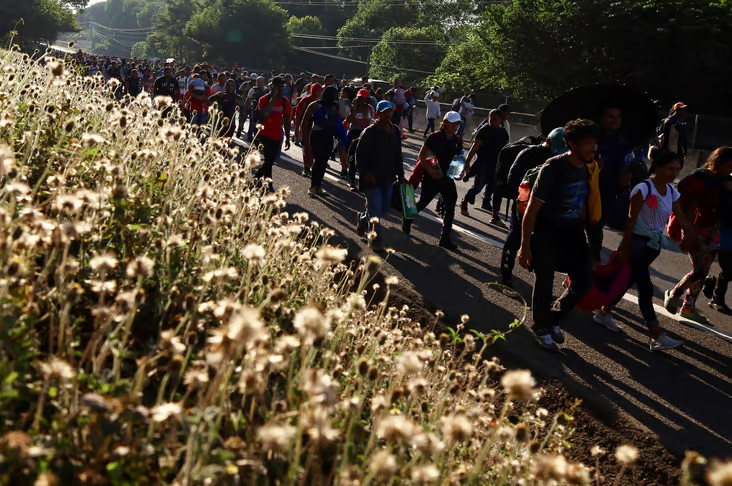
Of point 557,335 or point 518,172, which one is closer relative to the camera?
point 557,335

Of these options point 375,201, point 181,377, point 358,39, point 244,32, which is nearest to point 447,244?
point 375,201

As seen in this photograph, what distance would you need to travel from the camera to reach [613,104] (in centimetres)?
783

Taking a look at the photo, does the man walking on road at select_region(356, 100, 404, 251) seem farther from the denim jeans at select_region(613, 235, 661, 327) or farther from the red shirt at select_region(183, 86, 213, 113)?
the red shirt at select_region(183, 86, 213, 113)

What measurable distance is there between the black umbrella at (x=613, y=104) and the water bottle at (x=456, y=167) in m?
1.75

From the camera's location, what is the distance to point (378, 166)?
8.74 meters

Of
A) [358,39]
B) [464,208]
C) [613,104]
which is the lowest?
[464,208]

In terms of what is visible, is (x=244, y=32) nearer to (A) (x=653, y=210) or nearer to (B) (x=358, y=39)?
(B) (x=358, y=39)

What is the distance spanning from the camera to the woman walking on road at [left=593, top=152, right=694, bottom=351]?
6.35 m

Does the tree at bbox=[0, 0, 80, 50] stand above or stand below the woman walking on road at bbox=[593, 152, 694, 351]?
above

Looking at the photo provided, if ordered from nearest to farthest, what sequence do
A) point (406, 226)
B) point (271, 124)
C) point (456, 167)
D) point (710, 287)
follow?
point (710, 287)
point (456, 167)
point (406, 226)
point (271, 124)

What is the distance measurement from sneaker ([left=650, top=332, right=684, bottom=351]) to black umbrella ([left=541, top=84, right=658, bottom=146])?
249 centimetres

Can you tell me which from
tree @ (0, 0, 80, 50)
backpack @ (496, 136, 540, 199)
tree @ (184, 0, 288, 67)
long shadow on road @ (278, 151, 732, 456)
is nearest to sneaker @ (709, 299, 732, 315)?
long shadow on road @ (278, 151, 732, 456)

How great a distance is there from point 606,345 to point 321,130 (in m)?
6.88

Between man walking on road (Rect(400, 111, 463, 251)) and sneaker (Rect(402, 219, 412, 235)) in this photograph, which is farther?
sneaker (Rect(402, 219, 412, 235))
